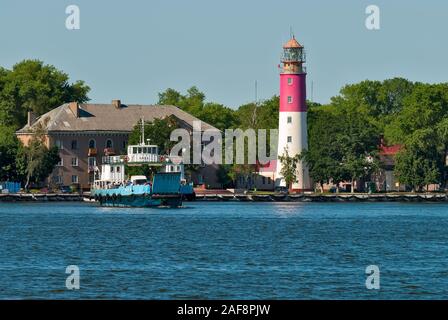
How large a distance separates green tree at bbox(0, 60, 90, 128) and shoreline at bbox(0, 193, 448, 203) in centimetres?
2842

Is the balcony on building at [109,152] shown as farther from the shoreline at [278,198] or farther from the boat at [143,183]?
the boat at [143,183]

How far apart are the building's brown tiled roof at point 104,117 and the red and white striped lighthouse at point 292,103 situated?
19423 millimetres

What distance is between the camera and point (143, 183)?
403 feet

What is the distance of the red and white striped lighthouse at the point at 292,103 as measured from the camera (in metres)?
144

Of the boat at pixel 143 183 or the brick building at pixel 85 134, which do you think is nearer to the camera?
the boat at pixel 143 183

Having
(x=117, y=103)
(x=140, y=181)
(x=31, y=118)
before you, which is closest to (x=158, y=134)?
(x=117, y=103)

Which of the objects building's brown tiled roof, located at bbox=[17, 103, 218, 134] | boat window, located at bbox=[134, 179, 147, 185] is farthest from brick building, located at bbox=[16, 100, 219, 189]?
boat window, located at bbox=[134, 179, 147, 185]

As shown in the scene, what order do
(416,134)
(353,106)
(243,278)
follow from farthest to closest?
(353,106) → (416,134) → (243,278)

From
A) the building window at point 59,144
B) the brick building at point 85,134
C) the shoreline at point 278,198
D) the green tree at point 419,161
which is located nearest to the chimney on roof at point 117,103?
the brick building at point 85,134

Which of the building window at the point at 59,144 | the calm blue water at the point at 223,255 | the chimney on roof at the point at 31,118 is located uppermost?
the chimney on roof at the point at 31,118
